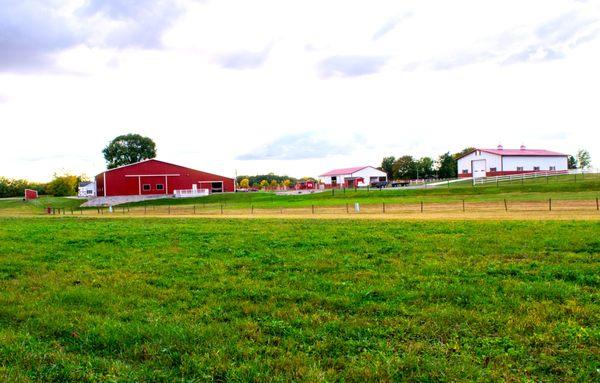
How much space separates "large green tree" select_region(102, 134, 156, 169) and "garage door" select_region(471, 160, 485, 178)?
260ft

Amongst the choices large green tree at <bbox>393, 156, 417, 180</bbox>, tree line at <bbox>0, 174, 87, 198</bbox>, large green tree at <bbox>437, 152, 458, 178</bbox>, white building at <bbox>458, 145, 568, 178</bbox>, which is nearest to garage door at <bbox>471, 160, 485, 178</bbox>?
white building at <bbox>458, 145, 568, 178</bbox>

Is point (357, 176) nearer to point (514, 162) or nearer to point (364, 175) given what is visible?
point (364, 175)

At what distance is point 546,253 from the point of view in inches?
458

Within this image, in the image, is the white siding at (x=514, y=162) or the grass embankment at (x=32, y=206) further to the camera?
the white siding at (x=514, y=162)

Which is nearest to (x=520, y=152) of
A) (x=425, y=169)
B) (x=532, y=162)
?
(x=532, y=162)

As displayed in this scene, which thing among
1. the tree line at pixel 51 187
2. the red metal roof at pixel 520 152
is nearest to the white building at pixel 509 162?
the red metal roof at pixel 520 152

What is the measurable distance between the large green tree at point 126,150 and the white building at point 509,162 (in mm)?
78456

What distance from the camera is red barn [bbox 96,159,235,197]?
7412 cm

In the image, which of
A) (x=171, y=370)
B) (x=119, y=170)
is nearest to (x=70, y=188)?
(x=119, y=170)

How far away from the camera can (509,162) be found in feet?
266

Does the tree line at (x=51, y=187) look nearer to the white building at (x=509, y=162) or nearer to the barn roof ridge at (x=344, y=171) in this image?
the barn roof ridge at (x=344, y=171)

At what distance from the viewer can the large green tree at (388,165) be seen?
12256cm

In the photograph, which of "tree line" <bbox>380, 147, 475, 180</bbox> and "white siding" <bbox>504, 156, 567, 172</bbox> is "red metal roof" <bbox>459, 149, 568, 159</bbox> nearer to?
"white siding" <bbox>504, 156, 567, 172</bbox>

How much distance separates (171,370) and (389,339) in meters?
2.85
